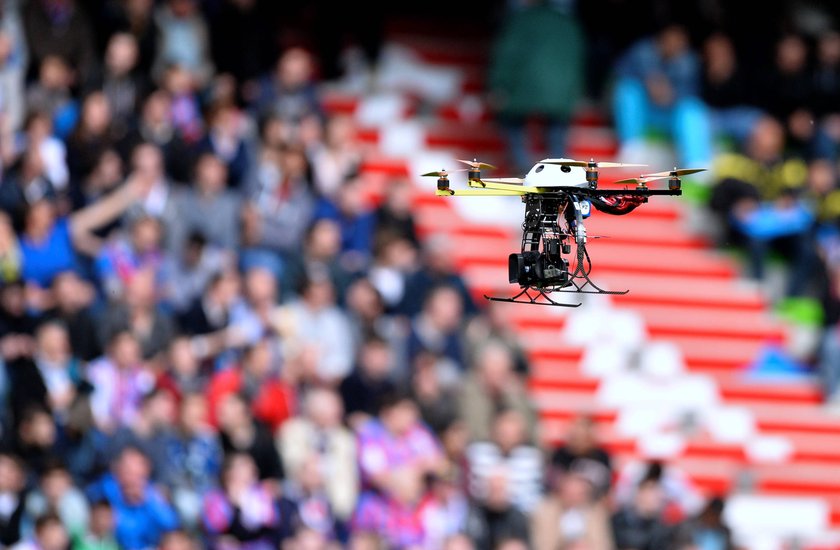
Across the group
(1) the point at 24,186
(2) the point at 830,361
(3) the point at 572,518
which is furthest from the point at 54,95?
(2) the point at 830,361

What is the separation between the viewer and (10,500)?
16.2 metres

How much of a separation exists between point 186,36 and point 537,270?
39.1ft

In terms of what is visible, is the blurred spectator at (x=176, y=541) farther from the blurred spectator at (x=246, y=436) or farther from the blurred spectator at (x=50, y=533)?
the blurred spectator at (x=246, y=436)

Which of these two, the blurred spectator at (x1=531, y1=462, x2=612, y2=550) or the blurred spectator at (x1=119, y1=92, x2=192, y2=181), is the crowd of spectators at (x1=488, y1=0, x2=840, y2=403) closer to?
the blurred spectator at (x1=119, y1=92, x2=192, y2=181)

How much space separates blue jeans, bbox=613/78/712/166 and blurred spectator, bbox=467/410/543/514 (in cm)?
436

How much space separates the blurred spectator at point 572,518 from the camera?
18266 millimetres

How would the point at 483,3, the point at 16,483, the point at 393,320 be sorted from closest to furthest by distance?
the point at 16,483 < the point at 393,320 < the point at 483,3

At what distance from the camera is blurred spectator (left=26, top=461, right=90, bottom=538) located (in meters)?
16.3

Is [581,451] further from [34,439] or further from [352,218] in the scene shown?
[34,439]

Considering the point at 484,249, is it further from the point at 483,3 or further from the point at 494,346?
the point at 483,3

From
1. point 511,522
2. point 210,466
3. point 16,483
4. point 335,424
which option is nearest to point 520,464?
point 511,522

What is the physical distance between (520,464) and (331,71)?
219 inches

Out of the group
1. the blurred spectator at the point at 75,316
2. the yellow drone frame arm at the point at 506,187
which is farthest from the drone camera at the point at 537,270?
the blurred spectator at the point at 75,316

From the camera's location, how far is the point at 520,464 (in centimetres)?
1859
